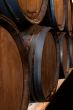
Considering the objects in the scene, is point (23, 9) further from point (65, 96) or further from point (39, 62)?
point (65, 96)

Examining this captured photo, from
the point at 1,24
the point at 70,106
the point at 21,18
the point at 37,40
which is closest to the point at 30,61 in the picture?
the point at 37,40

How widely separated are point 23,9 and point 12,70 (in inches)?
15.7

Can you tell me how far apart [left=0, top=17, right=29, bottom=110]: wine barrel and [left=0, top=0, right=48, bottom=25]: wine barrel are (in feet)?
0.38

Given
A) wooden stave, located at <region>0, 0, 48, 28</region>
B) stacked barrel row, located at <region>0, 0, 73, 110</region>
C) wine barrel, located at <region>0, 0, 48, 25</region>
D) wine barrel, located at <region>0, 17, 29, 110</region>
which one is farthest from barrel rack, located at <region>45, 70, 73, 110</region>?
wooden stave, located at <region>0, 0, 48, 28</region>

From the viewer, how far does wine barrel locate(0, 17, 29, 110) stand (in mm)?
1004

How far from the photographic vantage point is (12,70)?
111cm

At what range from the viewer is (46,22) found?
88.6 inches

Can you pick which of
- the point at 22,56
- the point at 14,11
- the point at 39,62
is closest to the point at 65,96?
the point at 39,62

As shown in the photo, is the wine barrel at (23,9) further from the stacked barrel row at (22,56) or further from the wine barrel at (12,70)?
the wine barrel at (12,70)

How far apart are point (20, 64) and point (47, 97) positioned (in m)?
0.61

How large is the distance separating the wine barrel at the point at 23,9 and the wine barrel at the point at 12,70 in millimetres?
116

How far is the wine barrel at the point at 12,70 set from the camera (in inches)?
39.5

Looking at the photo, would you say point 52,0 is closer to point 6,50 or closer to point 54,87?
point 54,87

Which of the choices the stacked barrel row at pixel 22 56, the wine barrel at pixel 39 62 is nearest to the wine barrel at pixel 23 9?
the stacked barrel row at pixel 22 56
